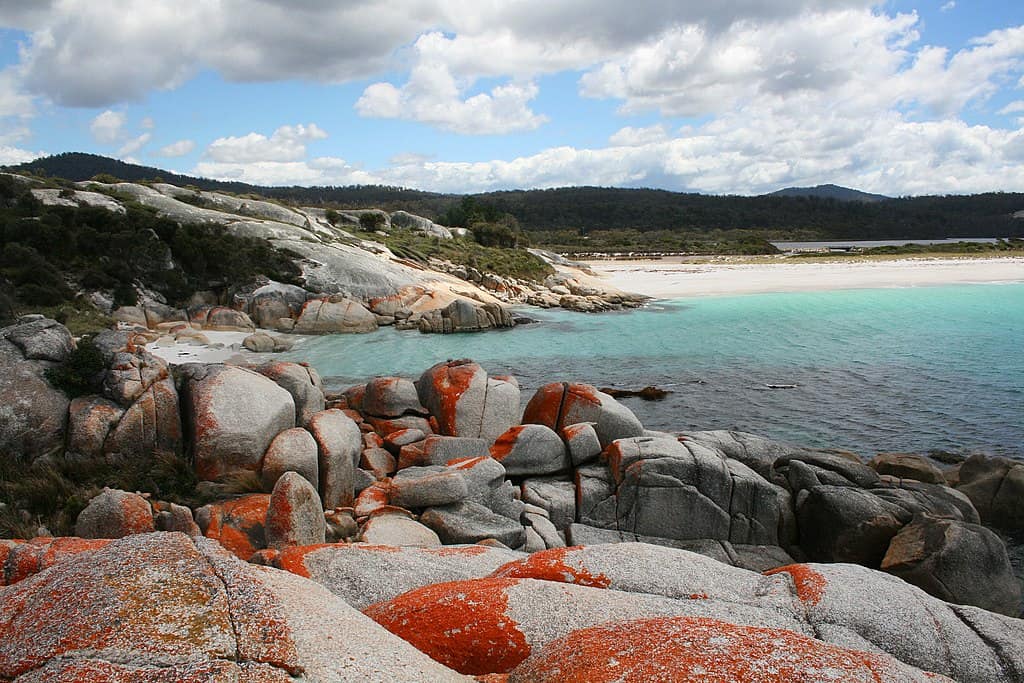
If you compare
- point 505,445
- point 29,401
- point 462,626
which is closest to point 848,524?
point 505,445

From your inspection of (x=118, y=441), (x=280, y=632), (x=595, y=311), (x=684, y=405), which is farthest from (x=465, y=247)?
(x=280, y=632)

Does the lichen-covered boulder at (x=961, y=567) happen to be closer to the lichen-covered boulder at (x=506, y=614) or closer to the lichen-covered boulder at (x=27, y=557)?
the lichen-covered boulder at (x=506, y=614)

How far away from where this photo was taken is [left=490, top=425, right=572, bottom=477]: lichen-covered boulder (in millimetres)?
14367

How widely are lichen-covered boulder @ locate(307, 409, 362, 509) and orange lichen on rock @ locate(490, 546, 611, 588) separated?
6.61 metres

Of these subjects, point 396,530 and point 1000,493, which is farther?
point 1000,493

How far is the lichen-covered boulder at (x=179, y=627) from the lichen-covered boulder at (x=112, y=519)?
19.2 feet

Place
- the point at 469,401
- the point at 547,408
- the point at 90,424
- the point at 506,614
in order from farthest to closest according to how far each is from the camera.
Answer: the point at 469,401
the point at 547,408
the point at 90,424
the point at 506,614

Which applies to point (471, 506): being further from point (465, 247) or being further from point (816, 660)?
point (465, 247)

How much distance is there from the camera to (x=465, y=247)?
71438 millimetres

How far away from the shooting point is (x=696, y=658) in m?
3.76

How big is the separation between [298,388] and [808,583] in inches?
492

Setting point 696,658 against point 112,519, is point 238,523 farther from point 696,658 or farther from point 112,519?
point 696,658

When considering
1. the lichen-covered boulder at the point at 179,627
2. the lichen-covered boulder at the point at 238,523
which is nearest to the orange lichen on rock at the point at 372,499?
the lichen-covered boulder at the point at 238,523

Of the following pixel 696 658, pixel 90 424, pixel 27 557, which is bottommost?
pixel 90 424
